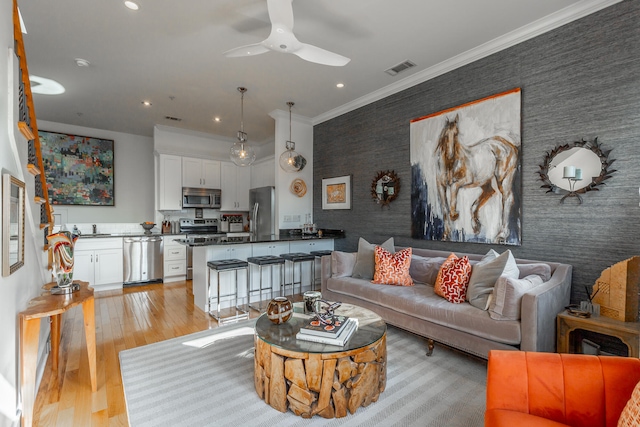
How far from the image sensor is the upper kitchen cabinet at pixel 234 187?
6.91 metres

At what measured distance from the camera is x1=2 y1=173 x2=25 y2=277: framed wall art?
63.2 inches

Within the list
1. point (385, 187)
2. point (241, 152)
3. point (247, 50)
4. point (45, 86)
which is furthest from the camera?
point (385, 187)

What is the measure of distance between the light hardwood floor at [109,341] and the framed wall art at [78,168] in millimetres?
2200

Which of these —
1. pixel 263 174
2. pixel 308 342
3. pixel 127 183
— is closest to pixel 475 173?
pixel 308 342

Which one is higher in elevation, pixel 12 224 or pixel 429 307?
pixel 12 224

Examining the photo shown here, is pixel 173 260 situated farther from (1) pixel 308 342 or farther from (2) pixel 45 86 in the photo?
(1) pixel 308 342

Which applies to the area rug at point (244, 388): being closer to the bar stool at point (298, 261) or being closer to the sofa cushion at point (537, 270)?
the sofa cushion at point (537, 270)

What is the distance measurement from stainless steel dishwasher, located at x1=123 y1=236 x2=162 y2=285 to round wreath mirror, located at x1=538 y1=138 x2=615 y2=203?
19.7ft

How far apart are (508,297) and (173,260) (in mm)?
5565

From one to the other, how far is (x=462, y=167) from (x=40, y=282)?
14.0 ft

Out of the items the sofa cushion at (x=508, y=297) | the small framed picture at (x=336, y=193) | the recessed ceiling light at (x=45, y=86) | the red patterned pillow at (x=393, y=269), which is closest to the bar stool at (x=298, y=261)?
the small framed picture at (x=336, y=193)

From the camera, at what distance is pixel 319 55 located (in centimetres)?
269

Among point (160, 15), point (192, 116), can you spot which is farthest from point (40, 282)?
point (192, 116)

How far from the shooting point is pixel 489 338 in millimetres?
2326
